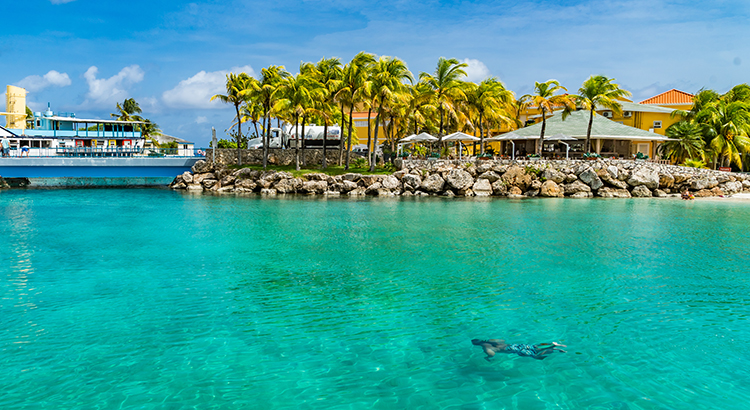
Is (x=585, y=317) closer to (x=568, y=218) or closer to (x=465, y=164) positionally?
(x=568, y=218)

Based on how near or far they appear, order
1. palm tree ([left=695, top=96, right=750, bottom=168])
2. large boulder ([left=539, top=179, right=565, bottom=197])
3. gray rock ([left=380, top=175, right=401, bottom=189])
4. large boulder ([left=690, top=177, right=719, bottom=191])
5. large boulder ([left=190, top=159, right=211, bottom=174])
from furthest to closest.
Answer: large boulder ([left=190, top=159, right=211, bottom=174])
palm tree ([left=695, top=96, right=750, bottom=168])
large boulder ([left=690, top=177, right=719, bottom=191])
gray rock ([left=380, top=175, right=401, bottom=189])
large boulder ([left=539, top=179, right=565, bottom=197])

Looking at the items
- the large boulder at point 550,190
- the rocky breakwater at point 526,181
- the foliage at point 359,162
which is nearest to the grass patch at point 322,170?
the foliage at point 359,162

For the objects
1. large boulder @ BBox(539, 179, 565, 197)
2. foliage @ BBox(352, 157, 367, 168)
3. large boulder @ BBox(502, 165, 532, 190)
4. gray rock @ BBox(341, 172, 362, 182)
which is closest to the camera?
large boulder @ BBox(539, 179, 565, 197)

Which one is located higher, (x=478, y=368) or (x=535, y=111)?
(x=535, y=111)

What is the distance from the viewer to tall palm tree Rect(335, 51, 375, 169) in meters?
47.5

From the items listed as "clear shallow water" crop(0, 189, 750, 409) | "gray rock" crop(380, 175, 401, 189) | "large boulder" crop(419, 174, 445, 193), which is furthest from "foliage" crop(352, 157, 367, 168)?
"clear shallow water" crop(0, 189, 750, 409)

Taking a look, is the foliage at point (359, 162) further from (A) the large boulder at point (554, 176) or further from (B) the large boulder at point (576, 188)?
(B) the large boulder at point (576, 188)

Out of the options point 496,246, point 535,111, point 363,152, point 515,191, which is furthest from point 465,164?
point 496,246

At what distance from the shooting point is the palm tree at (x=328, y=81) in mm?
48750

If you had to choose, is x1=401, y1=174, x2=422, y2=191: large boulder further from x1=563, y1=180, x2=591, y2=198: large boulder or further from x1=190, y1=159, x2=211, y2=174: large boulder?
x1=190, y1=159, x2=211, y2=174: large boulder

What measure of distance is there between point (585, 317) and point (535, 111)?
57.7 metres

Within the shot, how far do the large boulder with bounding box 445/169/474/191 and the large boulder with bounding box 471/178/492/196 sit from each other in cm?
52

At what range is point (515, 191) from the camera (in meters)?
45.7

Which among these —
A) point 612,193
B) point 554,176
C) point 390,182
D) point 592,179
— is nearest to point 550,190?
point 554,176
